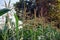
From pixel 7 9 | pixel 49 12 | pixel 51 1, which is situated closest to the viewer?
pixel 7 9

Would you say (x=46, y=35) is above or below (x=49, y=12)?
above

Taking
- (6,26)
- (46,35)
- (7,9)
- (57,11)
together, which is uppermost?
(7,9)

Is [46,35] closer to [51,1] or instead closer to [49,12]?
[49,12]

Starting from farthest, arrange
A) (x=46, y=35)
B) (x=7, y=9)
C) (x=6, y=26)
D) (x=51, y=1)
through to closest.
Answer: (x=51, y=1), (x=46, y=35), (x=6, y=26), (x=7, y=9)

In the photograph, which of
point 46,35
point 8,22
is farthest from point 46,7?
point 8,22

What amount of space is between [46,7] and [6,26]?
34.5 ft

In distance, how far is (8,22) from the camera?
1.61m

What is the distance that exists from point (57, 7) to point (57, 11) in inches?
8.4

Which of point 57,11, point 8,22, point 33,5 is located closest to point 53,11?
point 57,11

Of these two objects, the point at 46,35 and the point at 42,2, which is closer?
the point at 46,35

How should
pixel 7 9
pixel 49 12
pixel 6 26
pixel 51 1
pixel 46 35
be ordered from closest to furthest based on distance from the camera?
pixel 7 9 → pixel 6 26 → pixel 46 35 → pixel 49 12 → pixel 51 1

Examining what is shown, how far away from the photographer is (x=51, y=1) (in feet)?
41.0

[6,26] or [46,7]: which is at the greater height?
[6,26]

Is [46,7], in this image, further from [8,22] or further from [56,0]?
[8,22]
